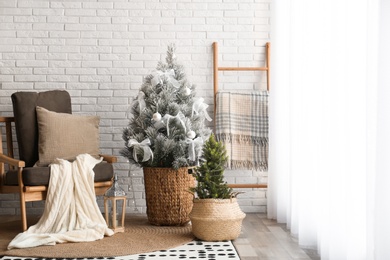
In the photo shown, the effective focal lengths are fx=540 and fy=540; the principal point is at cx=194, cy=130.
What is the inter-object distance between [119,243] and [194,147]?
0.90 meters

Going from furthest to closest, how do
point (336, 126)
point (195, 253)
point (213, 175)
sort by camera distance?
point (213, 175) < point (195, 253) < point (336, 126)

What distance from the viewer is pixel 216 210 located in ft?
11.2

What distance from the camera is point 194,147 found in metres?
3.87

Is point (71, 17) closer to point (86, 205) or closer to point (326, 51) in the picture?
point (86, 205)

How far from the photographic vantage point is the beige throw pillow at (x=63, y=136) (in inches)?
155

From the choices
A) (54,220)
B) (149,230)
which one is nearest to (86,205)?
(54,220)

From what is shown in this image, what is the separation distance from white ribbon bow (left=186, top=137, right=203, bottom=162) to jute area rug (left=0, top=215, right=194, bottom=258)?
52cm

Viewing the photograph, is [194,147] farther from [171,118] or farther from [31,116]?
[31,116]

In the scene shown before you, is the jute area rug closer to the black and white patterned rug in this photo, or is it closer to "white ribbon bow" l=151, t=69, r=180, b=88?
the black and white patterned rug

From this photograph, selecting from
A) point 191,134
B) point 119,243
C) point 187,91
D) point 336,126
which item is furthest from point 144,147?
point 336,126

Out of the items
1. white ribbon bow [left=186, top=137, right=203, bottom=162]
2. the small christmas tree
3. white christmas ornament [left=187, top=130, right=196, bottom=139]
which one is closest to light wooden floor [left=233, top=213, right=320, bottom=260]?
the small christmas tree

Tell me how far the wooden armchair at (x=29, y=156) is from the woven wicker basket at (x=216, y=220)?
81cm

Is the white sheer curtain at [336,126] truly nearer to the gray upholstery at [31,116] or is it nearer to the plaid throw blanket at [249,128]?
the plaid throw blanket at [249,128]

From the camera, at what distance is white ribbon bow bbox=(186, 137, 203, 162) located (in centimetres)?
385
